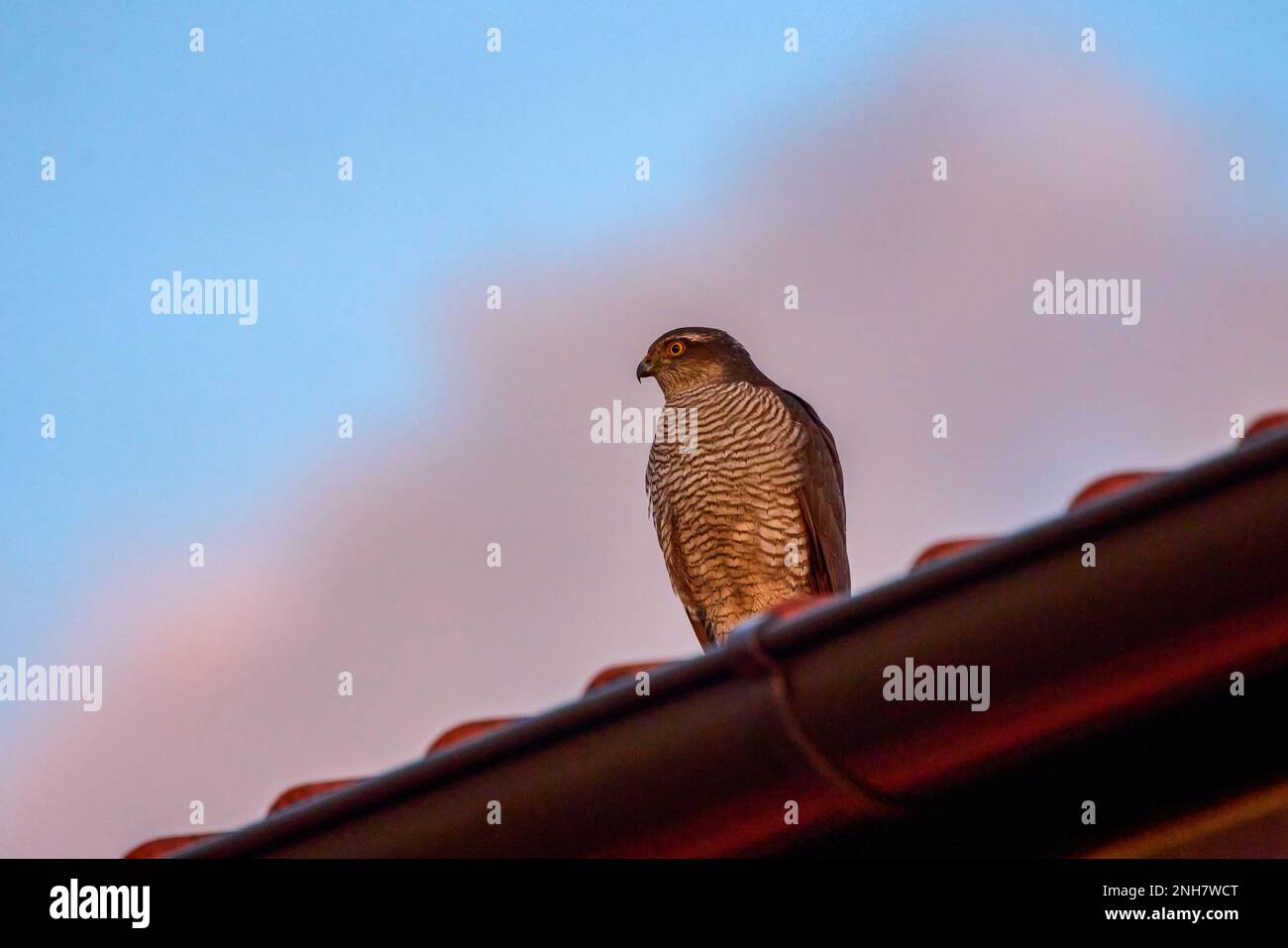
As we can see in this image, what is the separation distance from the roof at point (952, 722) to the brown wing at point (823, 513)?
4591 millimetres

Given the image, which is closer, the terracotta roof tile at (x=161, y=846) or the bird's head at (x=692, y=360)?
the terracotta roof tile at (x=161, y=846)

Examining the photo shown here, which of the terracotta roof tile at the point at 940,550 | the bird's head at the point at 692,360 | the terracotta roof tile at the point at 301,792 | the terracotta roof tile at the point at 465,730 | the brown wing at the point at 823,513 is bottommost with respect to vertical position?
the terracotta roof tile at the point at 301,792

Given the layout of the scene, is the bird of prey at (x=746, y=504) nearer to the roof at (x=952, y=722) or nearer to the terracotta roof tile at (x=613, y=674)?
the terracotta roof tile at (x=613, y=674)

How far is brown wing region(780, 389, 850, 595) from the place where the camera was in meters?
7.61

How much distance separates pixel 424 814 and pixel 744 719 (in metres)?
0.79

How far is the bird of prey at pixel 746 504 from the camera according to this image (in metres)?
7.65

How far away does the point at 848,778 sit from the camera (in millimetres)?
2637

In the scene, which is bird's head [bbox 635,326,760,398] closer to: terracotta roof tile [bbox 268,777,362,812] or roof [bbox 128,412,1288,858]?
terracotta roof tile [bbox 268,777,362,812]

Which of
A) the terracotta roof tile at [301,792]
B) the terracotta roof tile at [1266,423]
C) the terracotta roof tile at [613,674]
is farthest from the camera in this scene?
the terracotta roof tile at [301,792]

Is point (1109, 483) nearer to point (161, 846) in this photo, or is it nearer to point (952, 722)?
point (952, 722)

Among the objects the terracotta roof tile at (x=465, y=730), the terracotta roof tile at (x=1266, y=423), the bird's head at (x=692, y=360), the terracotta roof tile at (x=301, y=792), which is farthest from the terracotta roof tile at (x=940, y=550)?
the bird's head at (x=692, y=360)

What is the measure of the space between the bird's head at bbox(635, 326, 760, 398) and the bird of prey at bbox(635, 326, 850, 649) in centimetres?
31
